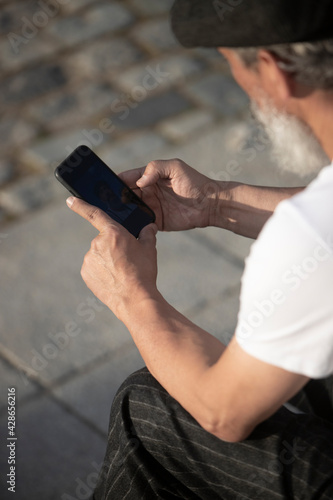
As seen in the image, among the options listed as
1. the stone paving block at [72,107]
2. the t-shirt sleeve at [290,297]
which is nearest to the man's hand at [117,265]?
the t-shirt sleeve at [290,297]

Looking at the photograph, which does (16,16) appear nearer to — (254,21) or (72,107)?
(72,107)

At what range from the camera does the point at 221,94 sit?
4.47m

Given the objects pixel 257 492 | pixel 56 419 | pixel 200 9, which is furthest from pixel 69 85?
pixel 257 492

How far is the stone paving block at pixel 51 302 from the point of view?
2.97 m

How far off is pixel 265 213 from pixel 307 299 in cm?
90

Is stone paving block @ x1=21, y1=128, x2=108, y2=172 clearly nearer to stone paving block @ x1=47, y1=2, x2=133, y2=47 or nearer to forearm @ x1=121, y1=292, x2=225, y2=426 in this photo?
stone paving block @ x1=47, y1=2, x2=133, y2=47

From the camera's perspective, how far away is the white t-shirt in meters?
1.34

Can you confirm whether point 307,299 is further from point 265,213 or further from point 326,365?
point 265,213

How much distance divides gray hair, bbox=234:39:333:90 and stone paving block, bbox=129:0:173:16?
3.93 meters

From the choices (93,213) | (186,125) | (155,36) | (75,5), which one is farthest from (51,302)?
(75,5)

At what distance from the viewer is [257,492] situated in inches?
64.7

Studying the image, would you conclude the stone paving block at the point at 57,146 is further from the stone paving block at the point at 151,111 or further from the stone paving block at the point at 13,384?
the stone paving block at the point at 13,384

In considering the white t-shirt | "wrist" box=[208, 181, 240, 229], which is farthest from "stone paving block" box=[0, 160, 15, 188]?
the white t-shirt

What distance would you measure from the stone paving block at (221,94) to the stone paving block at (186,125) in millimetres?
108
